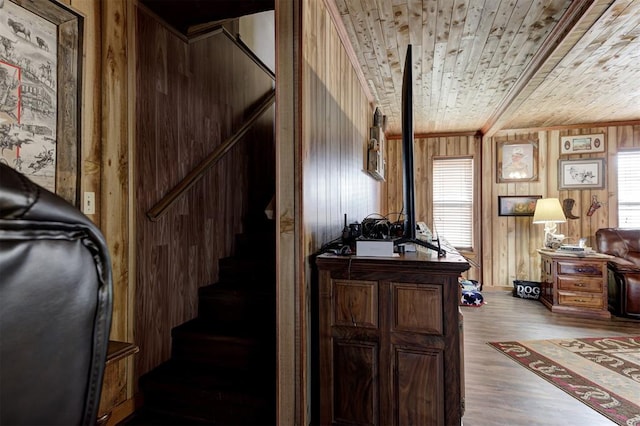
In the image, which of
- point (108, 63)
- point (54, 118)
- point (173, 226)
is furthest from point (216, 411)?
point (108, 63)

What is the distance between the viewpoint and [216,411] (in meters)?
1.86

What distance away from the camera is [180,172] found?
7.72 feet

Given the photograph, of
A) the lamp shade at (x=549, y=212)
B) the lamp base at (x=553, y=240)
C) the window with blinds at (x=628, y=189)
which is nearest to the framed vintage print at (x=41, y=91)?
the lamp shade at (x=549, y=212)

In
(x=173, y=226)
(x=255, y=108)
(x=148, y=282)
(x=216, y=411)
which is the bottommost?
(x=216, y=411)

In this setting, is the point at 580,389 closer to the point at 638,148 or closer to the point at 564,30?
the point at 564,30

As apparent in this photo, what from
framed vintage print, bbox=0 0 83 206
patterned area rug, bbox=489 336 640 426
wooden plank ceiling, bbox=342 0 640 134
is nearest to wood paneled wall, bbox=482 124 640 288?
wooden plank ceiling, bbox=342 0 640 134

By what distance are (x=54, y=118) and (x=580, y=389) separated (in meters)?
3.60

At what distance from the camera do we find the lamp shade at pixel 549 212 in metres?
4.63

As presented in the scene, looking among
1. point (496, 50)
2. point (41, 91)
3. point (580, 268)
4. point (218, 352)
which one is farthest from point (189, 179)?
point (580, 268)

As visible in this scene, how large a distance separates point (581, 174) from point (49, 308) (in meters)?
6.43

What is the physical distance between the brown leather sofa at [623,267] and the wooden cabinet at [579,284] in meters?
0.18

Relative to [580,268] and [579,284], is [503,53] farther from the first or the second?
[579,284]

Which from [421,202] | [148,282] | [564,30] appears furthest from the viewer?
[421,202]

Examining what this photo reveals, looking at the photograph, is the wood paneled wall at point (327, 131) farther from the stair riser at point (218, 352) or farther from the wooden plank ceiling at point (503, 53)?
the stair riser at point (218, 352)
